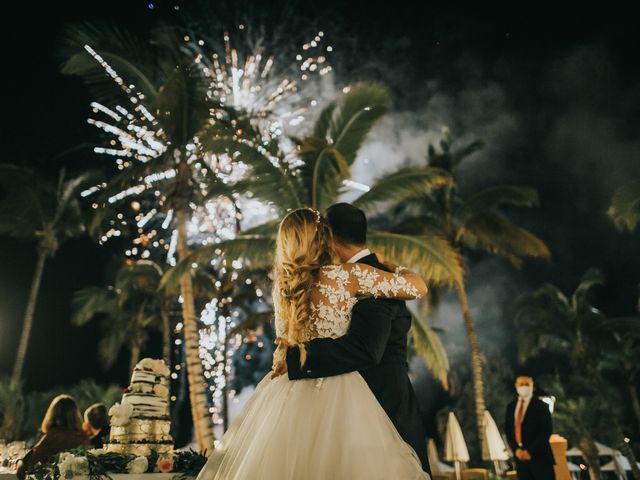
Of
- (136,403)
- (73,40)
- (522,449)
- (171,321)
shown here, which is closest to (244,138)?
(73,40)

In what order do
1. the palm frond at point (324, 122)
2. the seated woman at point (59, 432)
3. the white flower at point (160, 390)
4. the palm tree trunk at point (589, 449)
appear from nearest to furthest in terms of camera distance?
the white flower at point (160, 390)
the seated woman at point (59, 432)
the palm frond at point (324, 122)
the palm tree trunk at point (589, 449)

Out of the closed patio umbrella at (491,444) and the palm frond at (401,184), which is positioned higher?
the palm frond at (401,184)

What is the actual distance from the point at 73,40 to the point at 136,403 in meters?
9.84

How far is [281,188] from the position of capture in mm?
12648

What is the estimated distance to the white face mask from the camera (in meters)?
8.66

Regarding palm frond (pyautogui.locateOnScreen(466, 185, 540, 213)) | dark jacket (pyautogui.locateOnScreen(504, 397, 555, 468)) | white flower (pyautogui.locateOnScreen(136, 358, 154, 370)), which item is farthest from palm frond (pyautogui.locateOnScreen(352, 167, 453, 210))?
white flower (pyautogui.locateOnScreen(136, 358, 154, 370))

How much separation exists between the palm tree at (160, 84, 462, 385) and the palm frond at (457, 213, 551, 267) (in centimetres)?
411

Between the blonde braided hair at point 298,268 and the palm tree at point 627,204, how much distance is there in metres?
11.8

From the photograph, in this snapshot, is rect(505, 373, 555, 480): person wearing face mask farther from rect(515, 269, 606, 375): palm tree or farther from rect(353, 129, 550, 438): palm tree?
rect(515, 269, 606, 375): palm tree

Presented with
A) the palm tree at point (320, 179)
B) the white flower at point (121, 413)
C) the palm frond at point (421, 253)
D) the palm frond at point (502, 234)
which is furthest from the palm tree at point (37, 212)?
the white flower at point (121, 413)

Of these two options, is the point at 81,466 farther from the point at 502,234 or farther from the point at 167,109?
the point at 502,234

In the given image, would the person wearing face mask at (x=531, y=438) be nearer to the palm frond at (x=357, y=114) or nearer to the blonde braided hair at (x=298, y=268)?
the blonde braided hair at (x=298, y=268)

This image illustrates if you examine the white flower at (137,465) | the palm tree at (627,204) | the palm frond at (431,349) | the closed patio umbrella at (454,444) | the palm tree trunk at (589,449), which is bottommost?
the palm tree trunk at (589,449)

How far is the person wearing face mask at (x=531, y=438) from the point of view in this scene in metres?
8.01
